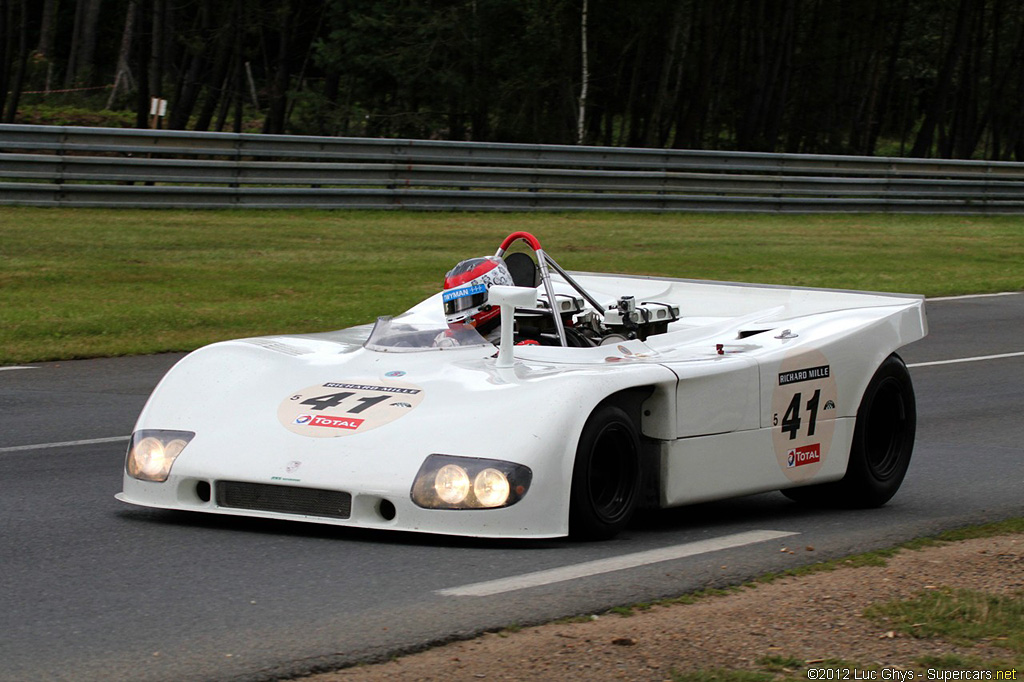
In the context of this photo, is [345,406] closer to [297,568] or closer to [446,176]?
[297,568]

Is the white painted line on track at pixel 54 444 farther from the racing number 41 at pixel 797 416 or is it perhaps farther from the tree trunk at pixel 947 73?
the tree trunk at pixel 947 73

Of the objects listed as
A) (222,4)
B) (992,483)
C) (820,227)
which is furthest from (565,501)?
(222,4)

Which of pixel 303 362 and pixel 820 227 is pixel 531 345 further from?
pixel 820 227

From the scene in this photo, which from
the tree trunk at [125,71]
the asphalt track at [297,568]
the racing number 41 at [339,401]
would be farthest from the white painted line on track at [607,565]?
the tree trunk at [125,71]

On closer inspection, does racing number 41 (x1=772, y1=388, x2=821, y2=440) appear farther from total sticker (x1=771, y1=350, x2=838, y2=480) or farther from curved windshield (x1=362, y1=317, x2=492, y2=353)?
curved windshield (x1=362, y1=317, x2=492, y2=353)

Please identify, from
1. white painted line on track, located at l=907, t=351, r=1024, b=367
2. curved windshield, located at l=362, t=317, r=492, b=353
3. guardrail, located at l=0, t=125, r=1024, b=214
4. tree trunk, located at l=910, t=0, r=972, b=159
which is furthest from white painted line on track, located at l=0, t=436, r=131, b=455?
tree trunk, located at l=910, t=0, r=972, b=159

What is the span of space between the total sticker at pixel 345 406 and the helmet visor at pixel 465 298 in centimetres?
94

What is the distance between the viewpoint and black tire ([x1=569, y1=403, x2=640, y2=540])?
209 inches

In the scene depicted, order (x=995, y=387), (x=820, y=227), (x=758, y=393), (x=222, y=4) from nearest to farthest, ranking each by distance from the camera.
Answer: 1. (x=758, y=393)
2. (x=995, y=387)
3. (x=820, y=227)
4. (x=222, y=4)

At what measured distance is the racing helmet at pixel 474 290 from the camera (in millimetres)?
6516

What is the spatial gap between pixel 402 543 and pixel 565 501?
0.63 m

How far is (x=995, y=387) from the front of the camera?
11.1 metres

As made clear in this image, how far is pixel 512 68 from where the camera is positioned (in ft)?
119

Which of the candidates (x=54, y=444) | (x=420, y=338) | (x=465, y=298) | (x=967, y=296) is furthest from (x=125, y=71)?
(x=420, y=338)
